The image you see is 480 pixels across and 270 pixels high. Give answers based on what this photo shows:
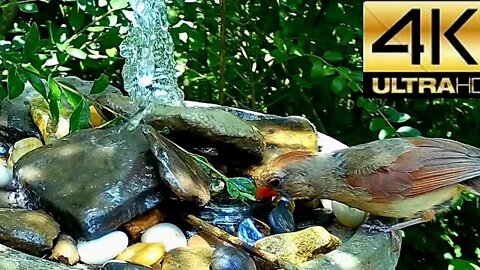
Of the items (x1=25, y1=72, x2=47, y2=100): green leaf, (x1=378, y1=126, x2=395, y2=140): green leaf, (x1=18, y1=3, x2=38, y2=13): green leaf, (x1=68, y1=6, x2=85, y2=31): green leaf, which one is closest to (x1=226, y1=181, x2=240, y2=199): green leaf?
(x1=25, y1=72, x2=47, y2=100): green leaf

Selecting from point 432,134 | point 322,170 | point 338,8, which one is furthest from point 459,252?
point 322,170

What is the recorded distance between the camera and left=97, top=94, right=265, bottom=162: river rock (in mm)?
1450

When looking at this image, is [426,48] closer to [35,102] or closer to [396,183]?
[396,183]

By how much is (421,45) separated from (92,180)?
1260 mm

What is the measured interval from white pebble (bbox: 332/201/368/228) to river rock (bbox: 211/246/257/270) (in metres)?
0.34

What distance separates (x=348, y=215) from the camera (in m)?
1.50

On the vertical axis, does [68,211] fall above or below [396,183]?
above

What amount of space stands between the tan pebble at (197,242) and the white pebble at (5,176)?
35 centimetres

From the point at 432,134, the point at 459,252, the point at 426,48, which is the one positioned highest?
the point at 426,48

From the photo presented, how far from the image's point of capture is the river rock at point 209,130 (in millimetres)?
1450

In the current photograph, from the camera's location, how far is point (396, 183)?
1.47 m

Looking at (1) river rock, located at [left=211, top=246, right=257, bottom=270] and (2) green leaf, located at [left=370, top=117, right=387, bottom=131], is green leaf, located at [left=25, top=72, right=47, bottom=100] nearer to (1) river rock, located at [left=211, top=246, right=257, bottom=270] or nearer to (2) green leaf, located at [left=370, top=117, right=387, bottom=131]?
(1) river rock, located at [left=211, top=246, right=257, bottom=270]

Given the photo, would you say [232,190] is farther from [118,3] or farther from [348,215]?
[118,3]

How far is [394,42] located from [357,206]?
0.94m
